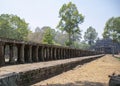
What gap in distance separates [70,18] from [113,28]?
27.0 metres

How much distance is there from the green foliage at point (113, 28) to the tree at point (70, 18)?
79.5ft

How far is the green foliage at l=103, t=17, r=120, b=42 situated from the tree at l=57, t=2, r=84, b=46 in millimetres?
24235

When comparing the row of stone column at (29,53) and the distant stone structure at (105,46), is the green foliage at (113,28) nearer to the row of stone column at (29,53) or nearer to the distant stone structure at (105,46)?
the row of stone column at (29,53)

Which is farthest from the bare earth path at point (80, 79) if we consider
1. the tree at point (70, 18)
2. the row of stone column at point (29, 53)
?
the tree at point (70, 18)

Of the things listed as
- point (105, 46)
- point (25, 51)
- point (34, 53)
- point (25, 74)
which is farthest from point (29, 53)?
point (105, 46)

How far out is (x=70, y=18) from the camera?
5341 cm

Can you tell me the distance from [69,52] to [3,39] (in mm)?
30904

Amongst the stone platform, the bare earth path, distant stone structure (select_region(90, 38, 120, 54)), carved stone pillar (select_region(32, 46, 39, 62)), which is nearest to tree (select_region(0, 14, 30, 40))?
carved stone pillar (select_region(32, 46, 39, 62))

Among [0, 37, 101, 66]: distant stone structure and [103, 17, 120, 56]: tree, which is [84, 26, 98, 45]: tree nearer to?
[103, 17, 120, 56]: tree

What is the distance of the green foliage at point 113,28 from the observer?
240ft

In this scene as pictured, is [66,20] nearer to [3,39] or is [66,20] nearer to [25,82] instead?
[3,39]

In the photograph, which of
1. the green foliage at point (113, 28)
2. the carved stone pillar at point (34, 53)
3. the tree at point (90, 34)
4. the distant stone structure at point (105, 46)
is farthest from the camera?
the tree at point (90, 34)

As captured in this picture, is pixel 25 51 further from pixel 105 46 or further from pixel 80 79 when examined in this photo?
pixel 105 46

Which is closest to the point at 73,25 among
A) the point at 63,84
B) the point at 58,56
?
the point at 58,56
